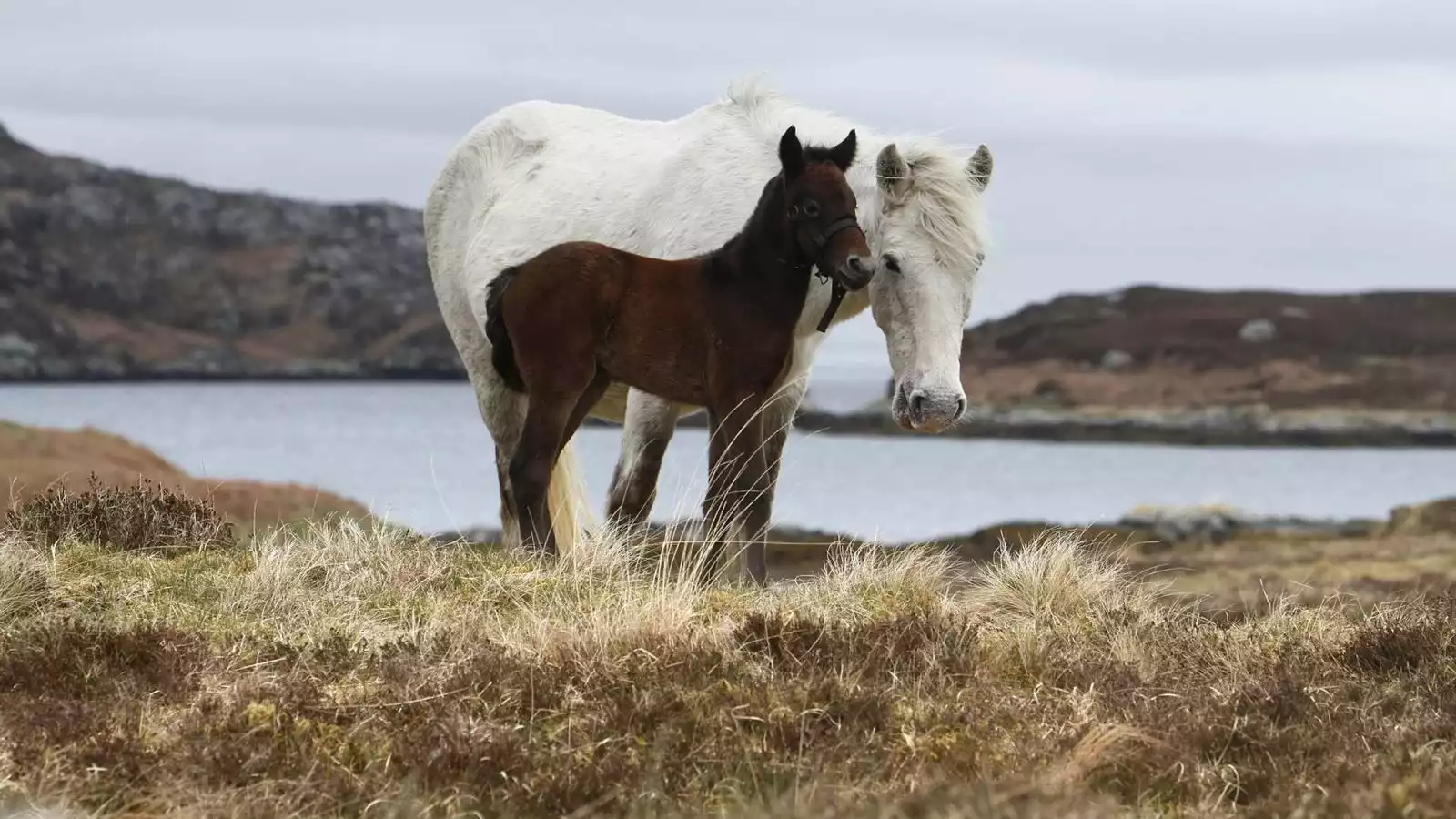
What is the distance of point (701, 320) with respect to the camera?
743cm

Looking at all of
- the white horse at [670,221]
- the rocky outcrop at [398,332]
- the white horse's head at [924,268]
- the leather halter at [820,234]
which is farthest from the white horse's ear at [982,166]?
the rocky outcrop at [398,332]

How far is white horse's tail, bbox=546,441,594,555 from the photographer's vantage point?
949 cm

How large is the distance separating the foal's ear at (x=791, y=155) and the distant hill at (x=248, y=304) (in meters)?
103

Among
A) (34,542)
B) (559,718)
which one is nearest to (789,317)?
(559,718)

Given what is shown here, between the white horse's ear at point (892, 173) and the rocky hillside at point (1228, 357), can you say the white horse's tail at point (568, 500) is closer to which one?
the white horse's ear at point (892, 173)

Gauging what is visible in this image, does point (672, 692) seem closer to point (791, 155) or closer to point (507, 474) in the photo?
point (791, 155)

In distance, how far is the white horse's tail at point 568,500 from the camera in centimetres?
949

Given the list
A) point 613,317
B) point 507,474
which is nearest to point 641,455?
point 613,317

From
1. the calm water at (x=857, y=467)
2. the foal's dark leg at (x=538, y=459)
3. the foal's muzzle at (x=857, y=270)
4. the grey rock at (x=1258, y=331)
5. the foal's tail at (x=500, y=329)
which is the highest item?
the grey rock at (x=1258, y=331)

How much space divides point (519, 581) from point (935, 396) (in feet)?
6.32

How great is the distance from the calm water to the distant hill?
409 inches

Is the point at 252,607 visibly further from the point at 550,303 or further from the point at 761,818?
the point at 761,818

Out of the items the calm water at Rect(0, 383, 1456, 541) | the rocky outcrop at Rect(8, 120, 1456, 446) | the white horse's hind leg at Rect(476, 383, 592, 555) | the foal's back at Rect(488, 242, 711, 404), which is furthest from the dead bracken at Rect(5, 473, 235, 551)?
the rocky outcrop at Rect(8, 120, 1456, 446)

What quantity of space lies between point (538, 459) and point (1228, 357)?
10227cm
